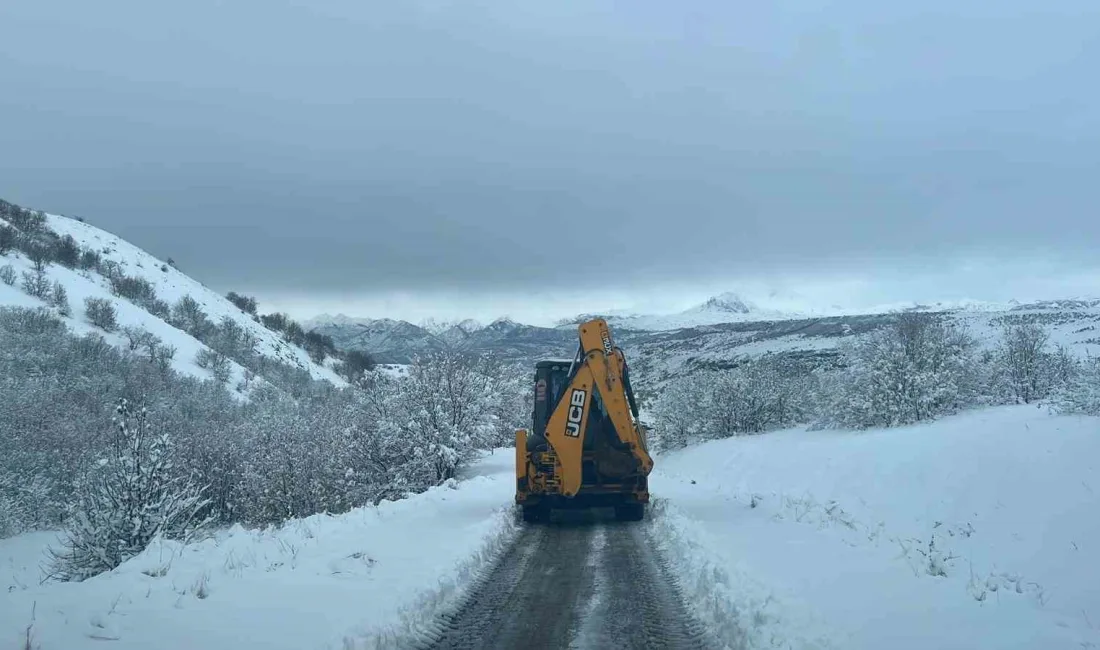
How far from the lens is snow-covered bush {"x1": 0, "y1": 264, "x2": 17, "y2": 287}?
8075cm

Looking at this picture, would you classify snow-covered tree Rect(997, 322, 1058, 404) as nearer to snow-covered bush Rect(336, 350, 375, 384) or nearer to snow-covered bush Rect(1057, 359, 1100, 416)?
snow-covered bush Rect(1057, 359, 1100, 416)

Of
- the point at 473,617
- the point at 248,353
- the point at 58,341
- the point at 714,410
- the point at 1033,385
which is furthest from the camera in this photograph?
the point at 248,353

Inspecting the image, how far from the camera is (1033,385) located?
32125 millimetres

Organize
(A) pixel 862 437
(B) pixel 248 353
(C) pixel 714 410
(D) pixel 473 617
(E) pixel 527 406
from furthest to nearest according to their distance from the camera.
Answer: (B) pixel 248 353 → (E) pixel 527 406 → (C) pixel 714 410 → (A) pixel 862 437 → (D) pixel 473 617

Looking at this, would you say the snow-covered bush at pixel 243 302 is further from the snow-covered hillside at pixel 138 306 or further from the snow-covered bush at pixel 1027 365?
the snow-covered bush at pixel 1027 365

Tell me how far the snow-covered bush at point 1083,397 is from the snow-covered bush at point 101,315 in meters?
91.0

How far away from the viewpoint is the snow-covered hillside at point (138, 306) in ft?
275

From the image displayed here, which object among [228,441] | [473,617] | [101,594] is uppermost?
[101,594]

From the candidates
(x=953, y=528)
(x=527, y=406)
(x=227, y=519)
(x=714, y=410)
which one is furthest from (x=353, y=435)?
(x=953, y=528)

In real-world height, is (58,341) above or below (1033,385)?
above

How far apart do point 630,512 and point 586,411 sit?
2.70 metres

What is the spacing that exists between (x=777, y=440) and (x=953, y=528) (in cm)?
2101

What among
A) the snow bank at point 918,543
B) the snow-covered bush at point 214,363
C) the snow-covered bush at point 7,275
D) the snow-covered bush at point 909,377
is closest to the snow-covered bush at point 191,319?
the snow-covered bush at point 214,363

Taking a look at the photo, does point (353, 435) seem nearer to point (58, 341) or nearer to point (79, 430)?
point (79, 430)
